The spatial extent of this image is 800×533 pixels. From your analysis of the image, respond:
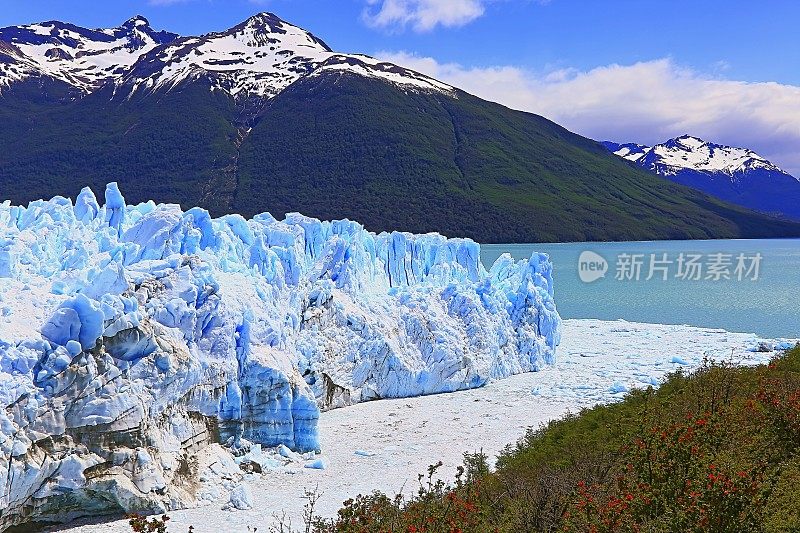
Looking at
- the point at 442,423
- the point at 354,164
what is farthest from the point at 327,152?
the point at 442,423

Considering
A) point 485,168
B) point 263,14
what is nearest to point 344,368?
point 485,168

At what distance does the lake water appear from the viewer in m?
35.7

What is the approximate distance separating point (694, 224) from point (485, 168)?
40.2 metres

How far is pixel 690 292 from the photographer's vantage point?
155 feet

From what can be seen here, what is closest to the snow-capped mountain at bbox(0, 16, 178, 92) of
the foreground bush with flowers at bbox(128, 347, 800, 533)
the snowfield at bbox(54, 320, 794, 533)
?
the snowfield at bbox(54, 320, 794, 533)

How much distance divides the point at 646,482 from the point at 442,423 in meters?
9.28

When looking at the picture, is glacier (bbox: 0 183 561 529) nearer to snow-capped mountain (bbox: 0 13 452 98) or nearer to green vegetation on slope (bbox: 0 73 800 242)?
green vegetation on slope (bbox: 0 73 800 242)

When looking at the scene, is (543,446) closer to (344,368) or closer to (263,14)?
(344,368)

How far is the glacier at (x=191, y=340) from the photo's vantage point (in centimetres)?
1048

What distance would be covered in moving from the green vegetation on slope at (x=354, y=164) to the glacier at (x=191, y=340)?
78.6 meters

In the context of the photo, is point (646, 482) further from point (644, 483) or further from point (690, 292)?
point (690, 292)

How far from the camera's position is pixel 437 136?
134 meters

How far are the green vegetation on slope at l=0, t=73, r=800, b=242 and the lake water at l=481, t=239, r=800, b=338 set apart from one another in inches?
1438

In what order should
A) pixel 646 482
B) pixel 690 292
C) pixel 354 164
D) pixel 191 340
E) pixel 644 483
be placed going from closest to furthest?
pixel 644 483, pixel 646 482, pixel 191 340, pixel 690 292, pixel 354 164
